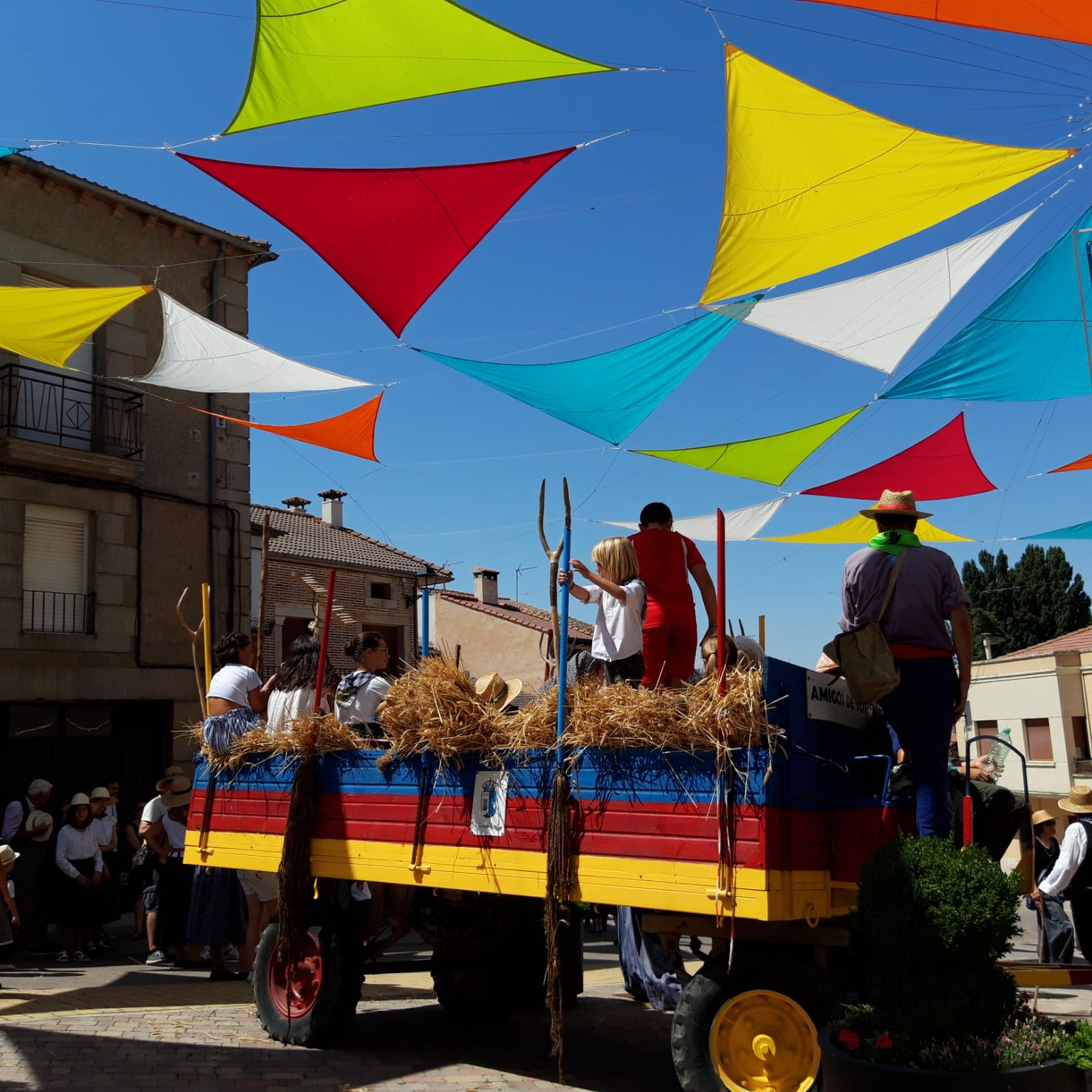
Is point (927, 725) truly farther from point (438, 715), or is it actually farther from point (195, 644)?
point (195, 644)

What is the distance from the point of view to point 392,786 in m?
5.83

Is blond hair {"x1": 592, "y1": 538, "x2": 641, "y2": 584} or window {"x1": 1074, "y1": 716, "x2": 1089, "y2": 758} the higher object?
blond hair {"x1": 592, "y1": 538, "x2": 641, "y2": 584}

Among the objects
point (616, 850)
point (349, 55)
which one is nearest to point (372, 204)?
point (349, 55)

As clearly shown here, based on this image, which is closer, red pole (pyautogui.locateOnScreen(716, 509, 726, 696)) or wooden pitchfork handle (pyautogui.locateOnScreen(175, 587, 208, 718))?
red pole (pyautogui.locateOnScreen(716, 509, 726, 696))

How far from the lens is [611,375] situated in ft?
30.9

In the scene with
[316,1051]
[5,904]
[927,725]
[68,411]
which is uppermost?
[68,411]

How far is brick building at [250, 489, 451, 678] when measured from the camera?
24.7 m

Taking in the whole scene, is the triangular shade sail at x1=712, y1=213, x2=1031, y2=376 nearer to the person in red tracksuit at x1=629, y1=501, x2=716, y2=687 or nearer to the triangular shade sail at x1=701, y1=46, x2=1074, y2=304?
the triangular shade sail at x1=701, y1=46, x2=1074, y2=304

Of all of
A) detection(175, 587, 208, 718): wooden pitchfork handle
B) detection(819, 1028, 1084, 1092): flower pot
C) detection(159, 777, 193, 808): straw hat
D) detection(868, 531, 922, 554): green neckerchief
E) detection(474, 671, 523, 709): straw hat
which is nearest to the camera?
detection(819, 1028, 1084, 1092): flower pot

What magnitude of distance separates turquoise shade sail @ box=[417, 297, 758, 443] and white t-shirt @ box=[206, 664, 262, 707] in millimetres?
3254

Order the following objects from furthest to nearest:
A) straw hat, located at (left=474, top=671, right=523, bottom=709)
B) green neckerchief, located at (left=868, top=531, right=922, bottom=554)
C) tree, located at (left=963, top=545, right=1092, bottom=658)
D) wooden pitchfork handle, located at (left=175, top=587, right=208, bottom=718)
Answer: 1. tree, located at (left=963, top=545, right=1092, bottom=658)
2. wooden pitchfork handle, located at (left=175, top=587, right=208, bottom=718)
3. straw hat, located at (left=474, top=671, right=523, bottom=709)
4. green neckerchief, located at (left=868, top=531, right=922, bottom=554)

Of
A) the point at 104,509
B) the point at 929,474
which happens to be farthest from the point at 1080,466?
the point at 104,509

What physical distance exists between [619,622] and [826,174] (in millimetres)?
3654

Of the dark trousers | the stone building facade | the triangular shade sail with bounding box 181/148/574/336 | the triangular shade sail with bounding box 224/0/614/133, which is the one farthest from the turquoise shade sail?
the stone building facade
